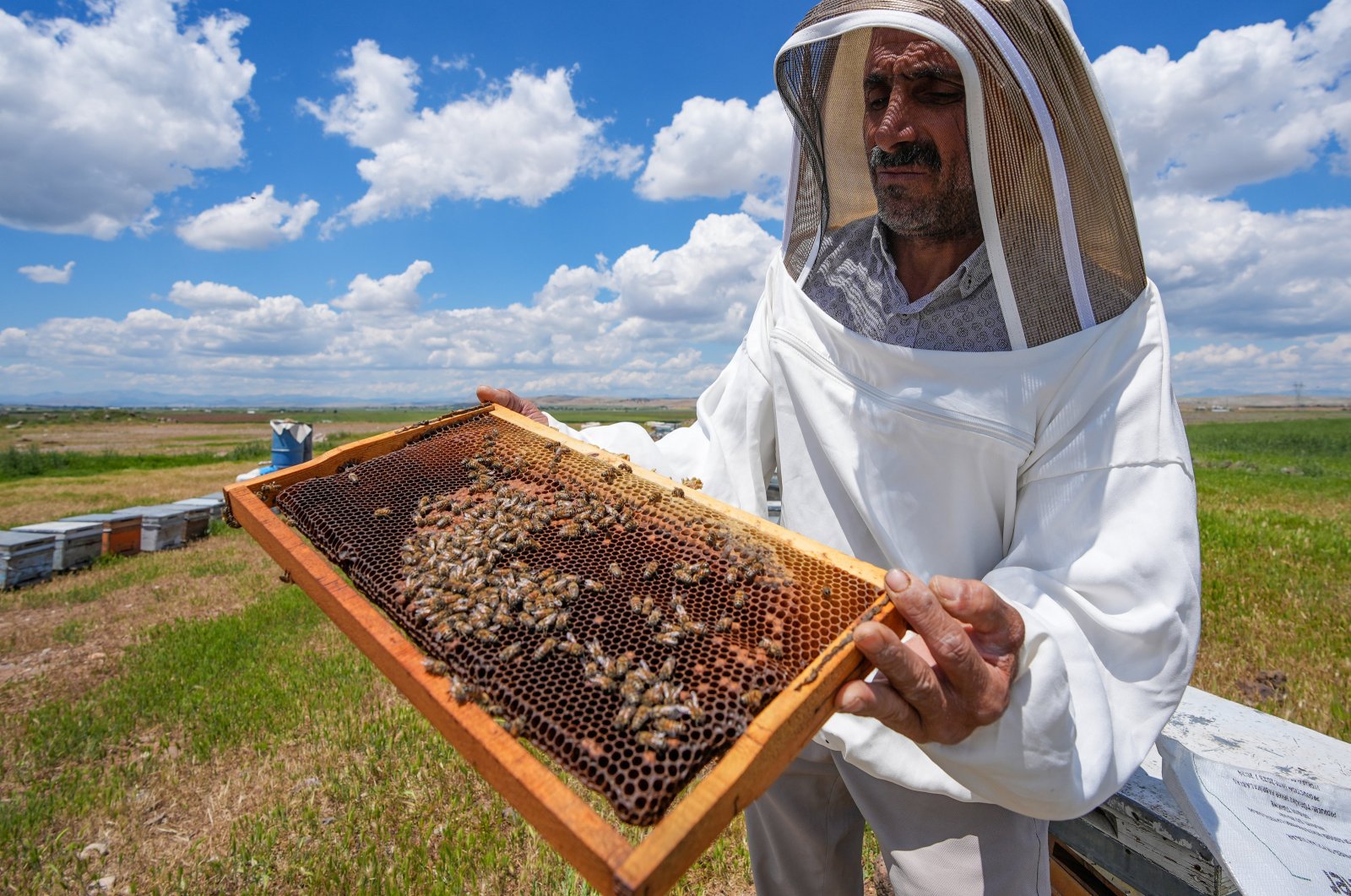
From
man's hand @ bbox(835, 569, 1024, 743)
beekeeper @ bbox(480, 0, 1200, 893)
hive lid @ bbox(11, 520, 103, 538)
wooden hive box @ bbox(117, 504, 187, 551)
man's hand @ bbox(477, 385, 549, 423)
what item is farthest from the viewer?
wooden hive box @ bbox(117, 504, 187, 551)

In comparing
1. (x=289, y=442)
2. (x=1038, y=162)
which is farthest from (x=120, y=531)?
(x=1038, y=162)

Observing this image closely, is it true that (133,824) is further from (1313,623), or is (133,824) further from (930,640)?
(1313,623)

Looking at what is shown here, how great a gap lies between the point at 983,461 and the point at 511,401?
8.58 feet

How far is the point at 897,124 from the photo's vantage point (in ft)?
8.19

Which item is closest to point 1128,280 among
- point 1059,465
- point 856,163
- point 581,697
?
point 1059,465

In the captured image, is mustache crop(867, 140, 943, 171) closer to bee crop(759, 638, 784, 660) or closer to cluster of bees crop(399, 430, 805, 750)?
cluster of bees crop(399, 430, 805, 750)

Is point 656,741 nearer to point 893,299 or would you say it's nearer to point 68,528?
point 893,299

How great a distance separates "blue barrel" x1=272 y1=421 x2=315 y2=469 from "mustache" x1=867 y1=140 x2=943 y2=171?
1910 cm

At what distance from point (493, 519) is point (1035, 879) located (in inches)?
96.6

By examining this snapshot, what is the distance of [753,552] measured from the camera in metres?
2.45

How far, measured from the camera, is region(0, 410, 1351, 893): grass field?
4.77m

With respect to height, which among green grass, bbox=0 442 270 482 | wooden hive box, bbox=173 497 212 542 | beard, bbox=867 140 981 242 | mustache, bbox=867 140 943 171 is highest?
mustache, bbox=867 140 943 171

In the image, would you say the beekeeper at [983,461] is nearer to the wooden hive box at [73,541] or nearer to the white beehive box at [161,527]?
the wooden hive box at [73,541]

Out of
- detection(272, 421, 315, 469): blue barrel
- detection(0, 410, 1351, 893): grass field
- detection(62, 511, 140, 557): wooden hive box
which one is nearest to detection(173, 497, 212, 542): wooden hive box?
detection(62, 511, 140, 557): wooden hive box
